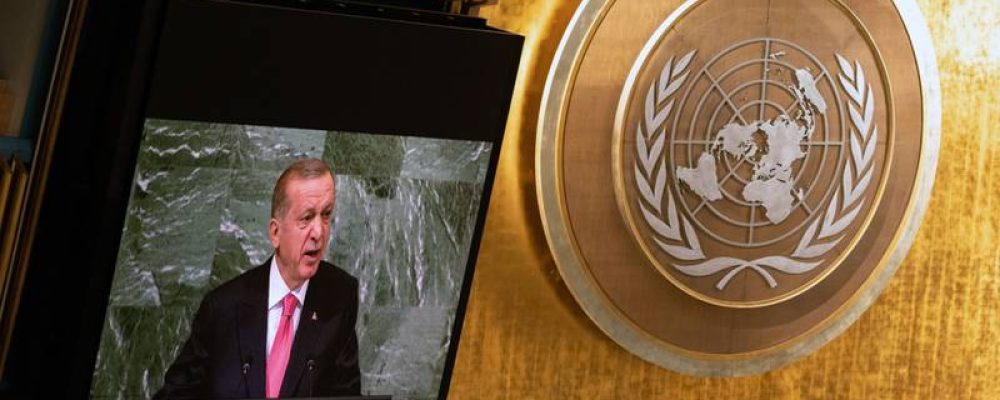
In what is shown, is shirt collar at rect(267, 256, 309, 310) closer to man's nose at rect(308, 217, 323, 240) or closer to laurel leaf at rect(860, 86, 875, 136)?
man's nose at rect(308, 217, 323, 240)

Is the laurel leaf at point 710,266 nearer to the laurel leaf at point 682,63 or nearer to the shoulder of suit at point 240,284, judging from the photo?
the laurel leaf at point 682,63

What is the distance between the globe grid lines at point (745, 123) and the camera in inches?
148

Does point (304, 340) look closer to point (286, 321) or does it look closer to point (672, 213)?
point (286, 321)

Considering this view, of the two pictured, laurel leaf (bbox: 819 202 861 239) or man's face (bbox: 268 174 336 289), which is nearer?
man's face (bbox: 268 174 336 289)

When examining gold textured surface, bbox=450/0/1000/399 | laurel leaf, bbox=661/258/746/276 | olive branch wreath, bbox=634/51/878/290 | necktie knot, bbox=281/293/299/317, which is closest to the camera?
necktie knot, bbox=281/293/299/317

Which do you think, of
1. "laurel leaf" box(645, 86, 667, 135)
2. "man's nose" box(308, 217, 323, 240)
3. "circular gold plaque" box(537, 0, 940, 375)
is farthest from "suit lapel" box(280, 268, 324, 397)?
"laurel leaf" box(645, 86, 667, 135)

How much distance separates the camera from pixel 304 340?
3129 mm

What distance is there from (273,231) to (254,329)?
247 millimetres

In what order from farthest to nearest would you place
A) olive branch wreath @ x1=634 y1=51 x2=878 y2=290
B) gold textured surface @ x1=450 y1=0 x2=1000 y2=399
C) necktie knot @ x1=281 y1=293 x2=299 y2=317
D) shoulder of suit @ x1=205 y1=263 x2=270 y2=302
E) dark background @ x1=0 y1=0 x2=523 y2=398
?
1. olive branch wreath @ x1=634 y1=51 x2=878 y2=290
2. gold textured surface @ x1=450 y1=0 x2=1000 y2=399
3. necktie knot @ x1=281 y1=293 x2=299 y2=317
4. shoulder of suit @ x1=205 y1=263 x2=270 y2=302
5. dark background @ x1=0 y1=0 x2=523 y2=398

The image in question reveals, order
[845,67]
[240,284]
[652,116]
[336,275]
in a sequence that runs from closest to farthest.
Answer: [240,284] < [336,275] < [652,116] < [845,67]

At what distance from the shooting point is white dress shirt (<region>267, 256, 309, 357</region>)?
→ 10.0 feet

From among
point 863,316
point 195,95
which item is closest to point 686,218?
point 863,316

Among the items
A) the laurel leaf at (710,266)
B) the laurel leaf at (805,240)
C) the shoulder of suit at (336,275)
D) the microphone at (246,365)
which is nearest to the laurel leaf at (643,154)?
the laurel leaf at (710,266)

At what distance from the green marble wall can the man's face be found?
0.09ft
